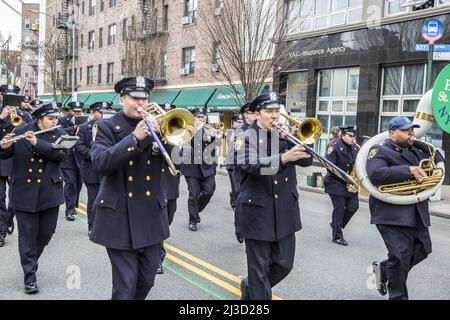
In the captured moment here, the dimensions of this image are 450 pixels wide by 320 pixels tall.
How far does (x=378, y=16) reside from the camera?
61.6 ft

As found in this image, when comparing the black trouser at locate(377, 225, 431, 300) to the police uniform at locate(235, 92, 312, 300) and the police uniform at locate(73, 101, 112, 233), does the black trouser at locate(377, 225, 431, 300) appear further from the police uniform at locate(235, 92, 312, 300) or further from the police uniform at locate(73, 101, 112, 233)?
the police uniform at locate(73, 101, 112, 233)

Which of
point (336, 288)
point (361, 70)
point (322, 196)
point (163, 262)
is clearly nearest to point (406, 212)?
point (336, 288)

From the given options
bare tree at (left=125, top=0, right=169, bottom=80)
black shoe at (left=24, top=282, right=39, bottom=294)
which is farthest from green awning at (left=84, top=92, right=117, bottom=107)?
black shoe at (left=24, top=282, right=39, bottom=294)

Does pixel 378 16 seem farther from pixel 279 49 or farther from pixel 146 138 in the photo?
pixel 146 138

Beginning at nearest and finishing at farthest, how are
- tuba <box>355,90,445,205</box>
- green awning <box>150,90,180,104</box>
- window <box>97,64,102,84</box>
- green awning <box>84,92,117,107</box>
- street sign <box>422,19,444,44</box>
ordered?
tuba <box>355,90,445,205</box>, street sign <box>422,19,444,44</box>, green awning <box>150,90,180,104</box>, green awning <box>84,92,117,107</box>, window <box>97,64,102,84</box>

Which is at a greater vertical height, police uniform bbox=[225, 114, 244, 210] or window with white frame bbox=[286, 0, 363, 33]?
window with white frame bbox=[286, 0, 363, 33]

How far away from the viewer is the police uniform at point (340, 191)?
8.31 metres

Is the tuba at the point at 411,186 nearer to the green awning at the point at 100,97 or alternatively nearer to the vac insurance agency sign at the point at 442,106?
the vac insurance agency sign at the point at 442,106

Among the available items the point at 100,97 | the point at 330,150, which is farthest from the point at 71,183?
the point at 100,97

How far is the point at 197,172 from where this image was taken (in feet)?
29.7

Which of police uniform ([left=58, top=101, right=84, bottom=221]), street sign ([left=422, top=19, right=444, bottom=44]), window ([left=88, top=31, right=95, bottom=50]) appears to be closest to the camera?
police uniform ([left=58, top=101, right=84, bottom=221])

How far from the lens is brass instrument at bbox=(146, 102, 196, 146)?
3734mm

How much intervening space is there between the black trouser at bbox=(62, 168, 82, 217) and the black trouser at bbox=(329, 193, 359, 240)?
496 centimetres

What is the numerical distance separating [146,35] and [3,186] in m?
25.2
